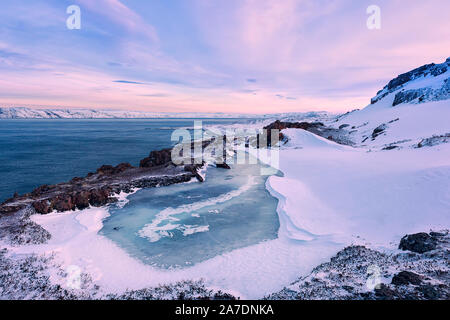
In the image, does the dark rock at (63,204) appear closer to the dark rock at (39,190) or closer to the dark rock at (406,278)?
the dark rock at (39,190)

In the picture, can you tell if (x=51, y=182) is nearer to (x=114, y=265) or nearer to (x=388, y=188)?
(x=114, y=265)

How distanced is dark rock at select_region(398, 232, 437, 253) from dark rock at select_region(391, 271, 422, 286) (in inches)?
82.2

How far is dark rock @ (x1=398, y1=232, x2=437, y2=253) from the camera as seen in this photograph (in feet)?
27.5

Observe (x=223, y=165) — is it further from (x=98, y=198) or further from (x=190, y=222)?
(x=190, y=222)

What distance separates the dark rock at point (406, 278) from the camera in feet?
21.6

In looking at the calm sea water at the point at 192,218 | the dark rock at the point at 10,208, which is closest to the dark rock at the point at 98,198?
the calm sea water at the point at 192,218

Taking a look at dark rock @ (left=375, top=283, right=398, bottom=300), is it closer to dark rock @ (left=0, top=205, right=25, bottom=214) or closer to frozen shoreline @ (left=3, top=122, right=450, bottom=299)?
frozen shoreline @ (left=3, top=122, right=450, bottom=299)

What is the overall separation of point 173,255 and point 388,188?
1304 cm

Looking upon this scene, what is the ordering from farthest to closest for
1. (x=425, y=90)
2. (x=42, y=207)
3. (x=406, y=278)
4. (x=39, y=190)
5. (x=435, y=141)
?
(x=425, y=90)
(x=435, y=141)
(x=39, y=190)
(x=42, y=207)
(x=406, y=278)

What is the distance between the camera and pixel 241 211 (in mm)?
15570

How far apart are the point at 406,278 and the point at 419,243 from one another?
2676 millimetres

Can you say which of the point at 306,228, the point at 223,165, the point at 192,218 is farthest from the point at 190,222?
the point at 223,165

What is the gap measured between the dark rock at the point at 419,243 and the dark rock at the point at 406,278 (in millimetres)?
2089

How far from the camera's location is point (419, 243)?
8.58 meters
